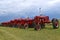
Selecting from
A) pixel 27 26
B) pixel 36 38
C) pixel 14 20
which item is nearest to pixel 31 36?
pixel 36 38

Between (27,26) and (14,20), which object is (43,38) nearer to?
(27,26)

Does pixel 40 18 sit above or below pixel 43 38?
above

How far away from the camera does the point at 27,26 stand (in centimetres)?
3000

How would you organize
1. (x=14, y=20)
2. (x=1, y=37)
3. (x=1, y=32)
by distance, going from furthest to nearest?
(x=14, y=20), (x=1, y=32), (x=1, y=37)

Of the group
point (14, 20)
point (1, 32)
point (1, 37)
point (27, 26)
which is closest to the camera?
point (1, 37)

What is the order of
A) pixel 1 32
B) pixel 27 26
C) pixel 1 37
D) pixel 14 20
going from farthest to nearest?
pixel 14 20 → pixel 27 26 → pixel 1 32 → pixel 1 37

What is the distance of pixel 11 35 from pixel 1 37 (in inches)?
56.2

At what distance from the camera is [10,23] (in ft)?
113

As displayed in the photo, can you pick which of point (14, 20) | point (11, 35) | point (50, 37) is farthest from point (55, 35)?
point (14, 20)

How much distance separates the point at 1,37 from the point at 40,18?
32.6 ft

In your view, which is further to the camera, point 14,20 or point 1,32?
point 14,20

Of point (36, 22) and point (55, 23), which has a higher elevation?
point (36, 22)

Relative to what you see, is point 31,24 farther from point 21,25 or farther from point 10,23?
point 10,23

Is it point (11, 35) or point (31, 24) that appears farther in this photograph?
point (31, 24)
